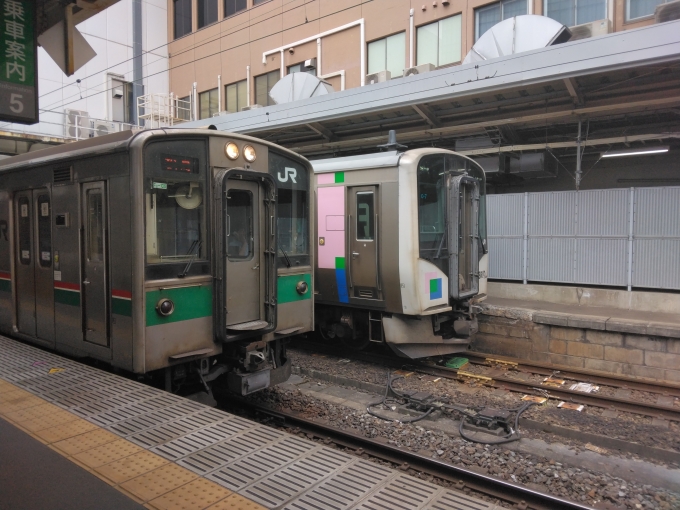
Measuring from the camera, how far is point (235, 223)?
17.3ft

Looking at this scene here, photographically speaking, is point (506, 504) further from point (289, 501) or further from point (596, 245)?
point (596, 245)

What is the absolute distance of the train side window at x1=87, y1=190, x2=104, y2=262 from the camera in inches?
194

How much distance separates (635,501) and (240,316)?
398 centimetres

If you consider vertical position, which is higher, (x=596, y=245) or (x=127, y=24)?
(x=127, y=24)

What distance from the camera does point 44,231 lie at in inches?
231

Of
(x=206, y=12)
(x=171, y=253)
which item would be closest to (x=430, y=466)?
(x=171, y=253)

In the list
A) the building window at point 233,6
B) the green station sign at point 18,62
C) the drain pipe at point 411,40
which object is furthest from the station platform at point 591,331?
the building window at point 233,6

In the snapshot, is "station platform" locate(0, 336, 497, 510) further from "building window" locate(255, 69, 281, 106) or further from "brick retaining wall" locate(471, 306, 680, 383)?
"building window" locate(255, 69, 281, 106)

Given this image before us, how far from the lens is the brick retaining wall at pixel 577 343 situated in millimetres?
7695

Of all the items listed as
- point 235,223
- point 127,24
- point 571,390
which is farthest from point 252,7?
point 571,390

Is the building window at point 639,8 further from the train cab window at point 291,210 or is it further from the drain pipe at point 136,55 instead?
the drain pipe at point 136,55

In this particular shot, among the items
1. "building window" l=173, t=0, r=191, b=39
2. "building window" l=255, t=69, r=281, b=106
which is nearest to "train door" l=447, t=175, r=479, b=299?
"building window" l=255, t=69, r=281, b=106

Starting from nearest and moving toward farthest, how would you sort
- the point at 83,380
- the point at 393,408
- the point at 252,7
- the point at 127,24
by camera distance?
the point at 83,380 → the point at 393,408 → the point at 252,7 → the point at 127,24

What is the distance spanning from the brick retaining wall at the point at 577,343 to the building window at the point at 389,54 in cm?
1007
